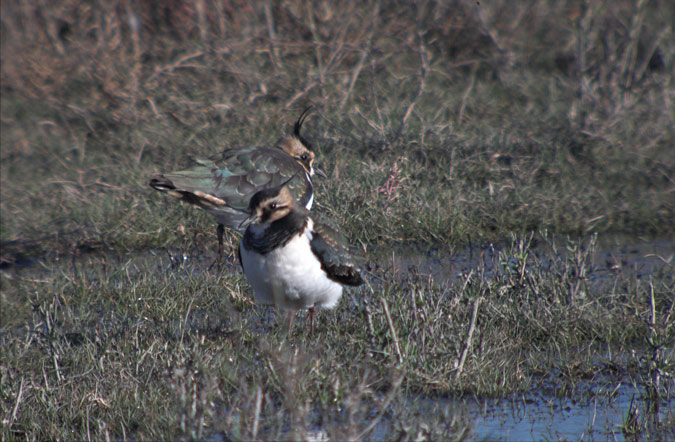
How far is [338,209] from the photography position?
7629 millimetres

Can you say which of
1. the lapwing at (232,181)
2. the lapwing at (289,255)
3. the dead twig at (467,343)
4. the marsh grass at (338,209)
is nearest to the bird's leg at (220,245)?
the lapwing at (232,181)

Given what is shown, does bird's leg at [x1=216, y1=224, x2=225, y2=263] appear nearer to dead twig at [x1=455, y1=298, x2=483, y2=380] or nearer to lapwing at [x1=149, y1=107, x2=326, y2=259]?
lapwing at [x1=149, y1=107, x2=326, y2=259]

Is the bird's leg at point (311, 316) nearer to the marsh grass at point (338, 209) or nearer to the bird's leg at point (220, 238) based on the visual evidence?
the marsh grass at point (338, 209)

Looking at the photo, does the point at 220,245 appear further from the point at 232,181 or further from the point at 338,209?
the point at 338,209

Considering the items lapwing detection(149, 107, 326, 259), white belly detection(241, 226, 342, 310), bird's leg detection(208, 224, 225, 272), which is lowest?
bird's leg detection(208, 224, 225, 272)

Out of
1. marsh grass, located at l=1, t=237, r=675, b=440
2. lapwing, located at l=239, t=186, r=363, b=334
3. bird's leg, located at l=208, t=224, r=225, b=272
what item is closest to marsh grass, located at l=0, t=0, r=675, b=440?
marsh grass, located at l=1, t=237, r=675, b=440

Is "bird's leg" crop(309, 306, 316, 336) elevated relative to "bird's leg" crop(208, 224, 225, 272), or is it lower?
elevated

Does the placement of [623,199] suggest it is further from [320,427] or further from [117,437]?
[117,437]

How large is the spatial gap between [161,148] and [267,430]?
6019 millimetres

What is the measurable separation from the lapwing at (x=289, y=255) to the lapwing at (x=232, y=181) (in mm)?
1374

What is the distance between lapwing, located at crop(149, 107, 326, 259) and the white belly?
1489 mm

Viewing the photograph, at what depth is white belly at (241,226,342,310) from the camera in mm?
4949

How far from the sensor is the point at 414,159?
871 cm

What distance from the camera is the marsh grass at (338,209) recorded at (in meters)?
4.37
